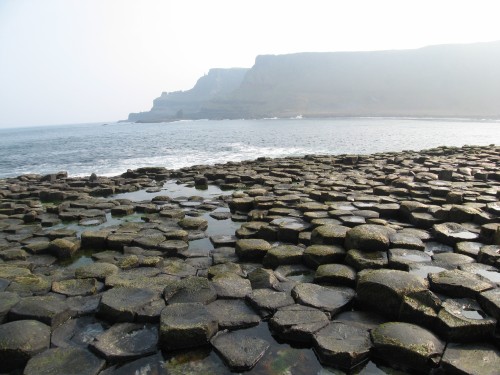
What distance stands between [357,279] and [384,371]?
1.63 meters

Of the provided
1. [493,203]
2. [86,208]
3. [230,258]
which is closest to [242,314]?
[230,258]

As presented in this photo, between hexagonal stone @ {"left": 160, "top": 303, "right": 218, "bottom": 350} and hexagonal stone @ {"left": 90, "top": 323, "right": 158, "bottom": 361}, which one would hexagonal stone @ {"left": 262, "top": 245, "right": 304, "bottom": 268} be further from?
hexagonal stone @ {"left": 90, "top": 323, "right": 158, "bottom": 361}

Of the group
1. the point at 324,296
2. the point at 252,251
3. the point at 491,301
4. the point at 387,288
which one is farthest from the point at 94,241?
the point at 491,301

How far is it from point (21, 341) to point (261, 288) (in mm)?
3008

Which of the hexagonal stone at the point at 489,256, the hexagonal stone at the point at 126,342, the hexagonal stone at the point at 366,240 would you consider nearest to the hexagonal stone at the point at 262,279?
the hexagonal stone at the point at 366,240

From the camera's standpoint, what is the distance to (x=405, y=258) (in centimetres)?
584

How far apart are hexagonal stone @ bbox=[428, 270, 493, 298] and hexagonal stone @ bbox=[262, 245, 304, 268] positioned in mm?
2149

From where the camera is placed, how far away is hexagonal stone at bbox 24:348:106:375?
3559mm

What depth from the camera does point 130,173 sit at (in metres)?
18.1

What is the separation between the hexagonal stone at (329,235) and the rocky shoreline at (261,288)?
28mm

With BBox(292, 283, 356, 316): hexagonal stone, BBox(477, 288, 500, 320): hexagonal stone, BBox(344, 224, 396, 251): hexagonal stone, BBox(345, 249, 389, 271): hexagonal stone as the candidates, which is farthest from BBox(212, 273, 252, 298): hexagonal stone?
BBox(477, 288, 500, 320): hexagonal stone

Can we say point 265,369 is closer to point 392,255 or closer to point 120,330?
point 120,330

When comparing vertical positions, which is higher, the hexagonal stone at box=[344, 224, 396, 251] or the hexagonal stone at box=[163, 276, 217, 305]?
the hexagonal stone at box=[344, 224, 396, 251]

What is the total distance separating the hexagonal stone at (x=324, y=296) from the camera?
461 cm
